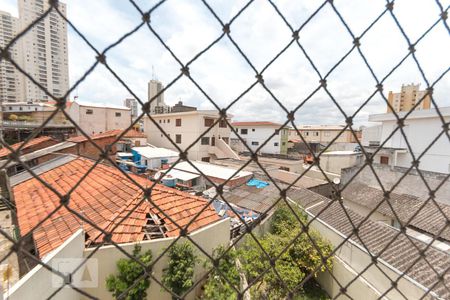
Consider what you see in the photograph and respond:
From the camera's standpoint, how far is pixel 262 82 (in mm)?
880

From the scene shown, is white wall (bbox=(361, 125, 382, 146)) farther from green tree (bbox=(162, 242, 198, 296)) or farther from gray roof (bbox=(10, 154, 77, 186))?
gray roof (bbox=(10, 154, 77, 186))

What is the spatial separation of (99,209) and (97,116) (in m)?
12.2

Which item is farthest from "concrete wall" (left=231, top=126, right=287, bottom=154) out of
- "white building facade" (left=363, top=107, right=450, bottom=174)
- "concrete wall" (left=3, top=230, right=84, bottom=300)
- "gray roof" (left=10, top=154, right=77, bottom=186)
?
"concrete wall" (left=3, top=230, right=84, bottom=300)

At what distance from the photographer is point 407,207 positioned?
18.7 ft

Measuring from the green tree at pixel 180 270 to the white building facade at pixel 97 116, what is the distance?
10.7m

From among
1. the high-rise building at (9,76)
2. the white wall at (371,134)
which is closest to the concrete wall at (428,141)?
the white wall at (371,134)

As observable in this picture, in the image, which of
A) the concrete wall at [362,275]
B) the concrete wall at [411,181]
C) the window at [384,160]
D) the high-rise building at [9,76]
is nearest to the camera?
the concrete wall at [362,275]

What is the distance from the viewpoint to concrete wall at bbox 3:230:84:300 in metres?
1.62

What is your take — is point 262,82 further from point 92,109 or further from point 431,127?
point 92,109

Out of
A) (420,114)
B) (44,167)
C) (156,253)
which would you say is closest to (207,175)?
(44,167)

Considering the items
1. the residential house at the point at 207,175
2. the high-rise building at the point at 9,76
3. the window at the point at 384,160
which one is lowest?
the residential house at the point at 207,175

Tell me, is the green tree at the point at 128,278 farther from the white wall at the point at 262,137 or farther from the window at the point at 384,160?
the white wall at the point at 262,137

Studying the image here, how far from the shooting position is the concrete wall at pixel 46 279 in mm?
1619

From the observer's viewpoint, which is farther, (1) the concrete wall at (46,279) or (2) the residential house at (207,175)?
(2) the residential house at (207,175)
